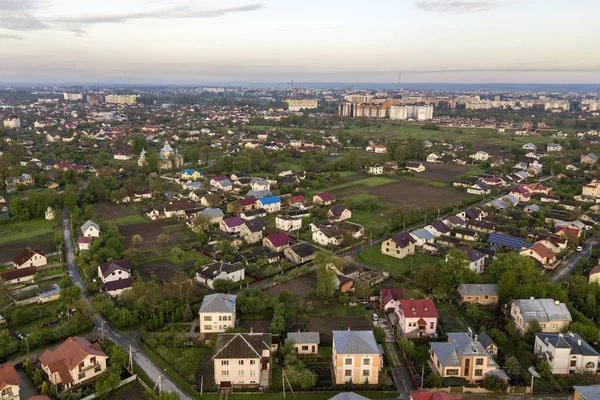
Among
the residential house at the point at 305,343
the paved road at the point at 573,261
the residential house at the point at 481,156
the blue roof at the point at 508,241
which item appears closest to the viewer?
the residential house at the point at 305,343

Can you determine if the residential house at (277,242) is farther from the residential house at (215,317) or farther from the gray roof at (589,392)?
the gray roof at (589,392)

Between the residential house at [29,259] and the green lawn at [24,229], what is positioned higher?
the residential house at [29,259]

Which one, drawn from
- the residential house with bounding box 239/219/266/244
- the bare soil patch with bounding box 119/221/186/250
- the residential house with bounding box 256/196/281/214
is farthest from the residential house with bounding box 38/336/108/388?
the residential house with bounding box 256/196/281/214

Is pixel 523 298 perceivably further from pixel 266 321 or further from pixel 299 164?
pixel 299 164

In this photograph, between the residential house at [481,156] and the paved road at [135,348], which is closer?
the paved road at [135,348]

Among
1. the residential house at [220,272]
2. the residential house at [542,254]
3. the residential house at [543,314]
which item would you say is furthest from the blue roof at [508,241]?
the residential house at [220,272]

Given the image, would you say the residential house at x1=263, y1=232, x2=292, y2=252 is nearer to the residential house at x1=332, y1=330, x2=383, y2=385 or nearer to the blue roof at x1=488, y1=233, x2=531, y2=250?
the residential house at x1=332, y1=330, x2=383, y2=385

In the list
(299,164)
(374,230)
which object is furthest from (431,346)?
(299,164)

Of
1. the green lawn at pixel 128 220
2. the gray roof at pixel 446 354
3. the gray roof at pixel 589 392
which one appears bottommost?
the green lawn at pixel 128 220
